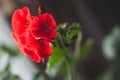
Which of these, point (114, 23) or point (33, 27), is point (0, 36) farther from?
point (33, 27)

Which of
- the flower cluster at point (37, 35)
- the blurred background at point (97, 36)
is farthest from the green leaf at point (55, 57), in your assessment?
the blurred background at point (97, 36)

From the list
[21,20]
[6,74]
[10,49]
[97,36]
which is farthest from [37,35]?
[97,36]

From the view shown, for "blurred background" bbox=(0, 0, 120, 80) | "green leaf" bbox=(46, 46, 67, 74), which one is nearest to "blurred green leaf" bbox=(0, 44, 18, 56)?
"blurred background" bbox=(0, 0, 120, 80)

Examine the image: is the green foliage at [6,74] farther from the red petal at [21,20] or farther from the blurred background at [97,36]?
the red petal at [21,20]

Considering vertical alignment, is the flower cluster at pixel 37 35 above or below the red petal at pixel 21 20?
below

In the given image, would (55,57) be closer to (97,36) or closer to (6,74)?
(6,74)

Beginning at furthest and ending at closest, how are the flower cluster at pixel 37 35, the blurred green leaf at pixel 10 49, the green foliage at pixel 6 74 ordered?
1. the blurred green leaf at pixel 10 49
2. the green foliage at pixel 6 74
3. the flower cluster at pixel 37 35

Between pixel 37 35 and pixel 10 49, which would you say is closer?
pixel 37 35

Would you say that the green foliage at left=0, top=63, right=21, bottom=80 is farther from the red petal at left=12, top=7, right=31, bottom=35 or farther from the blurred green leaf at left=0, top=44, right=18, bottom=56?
the red petal at left=12, top=7, right=31, bottom=35
